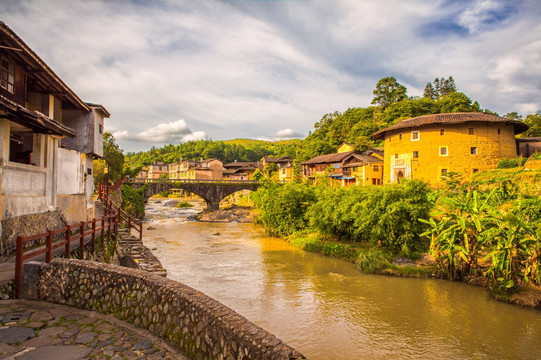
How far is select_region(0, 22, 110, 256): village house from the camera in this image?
9.36m

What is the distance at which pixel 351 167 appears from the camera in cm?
4891

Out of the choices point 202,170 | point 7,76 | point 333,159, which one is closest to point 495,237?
point 7,76

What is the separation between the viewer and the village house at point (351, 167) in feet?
147

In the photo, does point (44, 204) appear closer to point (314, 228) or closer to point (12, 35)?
point (12, 35)

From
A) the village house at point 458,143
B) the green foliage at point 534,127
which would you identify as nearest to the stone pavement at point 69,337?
the village house at point 458,143

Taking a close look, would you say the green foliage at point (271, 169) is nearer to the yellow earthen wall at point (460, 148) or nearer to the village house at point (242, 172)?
the village house at point (242, 172)

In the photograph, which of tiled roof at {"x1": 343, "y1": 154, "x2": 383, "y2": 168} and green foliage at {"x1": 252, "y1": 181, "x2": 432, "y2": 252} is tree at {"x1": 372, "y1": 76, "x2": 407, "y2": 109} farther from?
green foliage at {"x1": 252, "y1": 181, "x2": 432, "y2": 252}

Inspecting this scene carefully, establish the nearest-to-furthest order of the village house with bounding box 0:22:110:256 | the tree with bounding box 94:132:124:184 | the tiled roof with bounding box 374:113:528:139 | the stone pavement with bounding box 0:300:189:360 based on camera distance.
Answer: the stone pavement with bounding box 0:300:189:360 → the village house with bounding box 0:22:110:256 → the tiled roof with bounding box 374:113:528:139 → the tree with bounding box 94:132:124:184

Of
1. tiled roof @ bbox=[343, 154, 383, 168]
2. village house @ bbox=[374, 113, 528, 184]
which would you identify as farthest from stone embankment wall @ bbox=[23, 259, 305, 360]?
tiled roof @ bbox=[343, 154, 383, 168]

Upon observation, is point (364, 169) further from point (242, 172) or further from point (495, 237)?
point (242, 172)

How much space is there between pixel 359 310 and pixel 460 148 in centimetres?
2934

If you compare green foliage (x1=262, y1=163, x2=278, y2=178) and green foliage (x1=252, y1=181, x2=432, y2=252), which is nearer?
green foliage (x1=252, y1=181, x2=432, y2=252)

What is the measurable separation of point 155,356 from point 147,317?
0.86 metres

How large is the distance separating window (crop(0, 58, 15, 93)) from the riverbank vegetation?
17.5m
